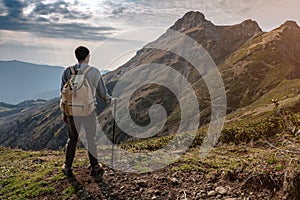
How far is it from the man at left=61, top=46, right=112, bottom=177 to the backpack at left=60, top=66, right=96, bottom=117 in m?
0.13

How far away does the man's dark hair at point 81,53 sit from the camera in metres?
8.34

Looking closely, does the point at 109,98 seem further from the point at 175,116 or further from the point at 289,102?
the point at 175,116

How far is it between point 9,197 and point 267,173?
6.68 metres

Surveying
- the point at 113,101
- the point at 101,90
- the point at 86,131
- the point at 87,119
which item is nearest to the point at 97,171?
the point at 86,131

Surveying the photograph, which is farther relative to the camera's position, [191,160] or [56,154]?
[56,154]

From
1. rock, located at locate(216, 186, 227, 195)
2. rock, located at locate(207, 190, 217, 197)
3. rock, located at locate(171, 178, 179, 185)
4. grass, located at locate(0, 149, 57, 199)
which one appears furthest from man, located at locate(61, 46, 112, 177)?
rock, located at locate(216, 186, 227, 195)

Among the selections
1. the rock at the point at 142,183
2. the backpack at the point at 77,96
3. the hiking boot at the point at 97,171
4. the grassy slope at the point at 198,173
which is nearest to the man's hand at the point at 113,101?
the backpack at the point at 77,96

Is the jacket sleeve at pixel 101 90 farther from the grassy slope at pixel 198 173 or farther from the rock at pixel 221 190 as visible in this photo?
the rock at pixel 221 190

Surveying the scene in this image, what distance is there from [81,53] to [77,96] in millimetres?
1050

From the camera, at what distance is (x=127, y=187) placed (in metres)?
8.49

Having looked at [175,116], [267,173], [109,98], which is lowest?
[175,116]

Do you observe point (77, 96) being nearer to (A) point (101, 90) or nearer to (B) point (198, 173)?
(A) point (101, 90)

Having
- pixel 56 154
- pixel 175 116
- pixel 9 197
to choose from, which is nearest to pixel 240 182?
pixel 9 197

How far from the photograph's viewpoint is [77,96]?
8.29 m
